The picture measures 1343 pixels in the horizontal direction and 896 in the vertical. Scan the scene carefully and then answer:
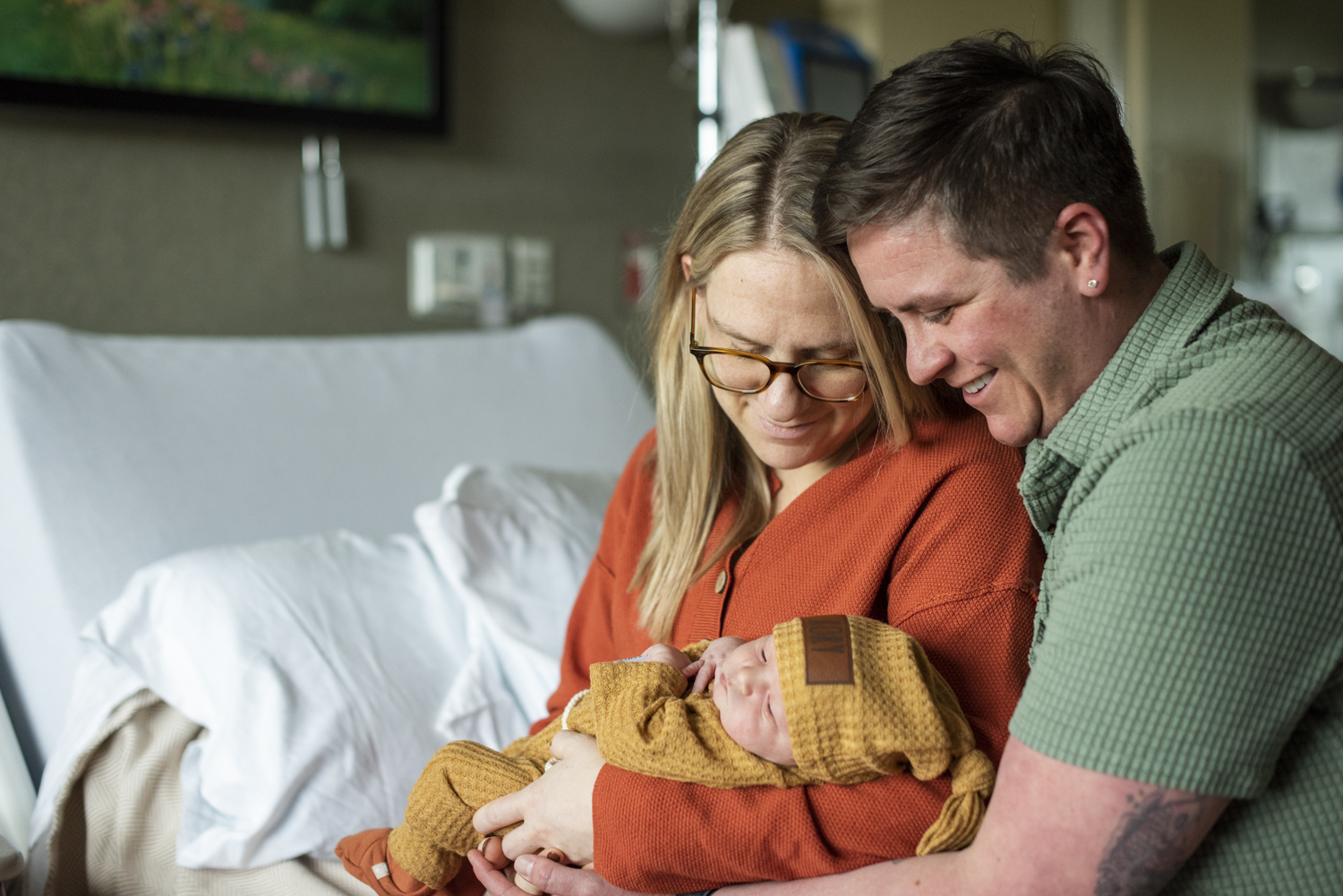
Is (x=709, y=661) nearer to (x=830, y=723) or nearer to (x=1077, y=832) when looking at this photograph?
(x=830, y=723)

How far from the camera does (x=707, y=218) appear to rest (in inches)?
51.3

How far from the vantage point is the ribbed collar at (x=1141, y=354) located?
95 cm

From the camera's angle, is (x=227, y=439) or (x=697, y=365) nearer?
(x=697, y=365)

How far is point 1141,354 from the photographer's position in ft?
3.15

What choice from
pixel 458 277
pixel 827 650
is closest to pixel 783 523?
pixel 827 650

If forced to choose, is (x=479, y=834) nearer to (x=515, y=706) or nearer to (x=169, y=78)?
(x=515, y=706)

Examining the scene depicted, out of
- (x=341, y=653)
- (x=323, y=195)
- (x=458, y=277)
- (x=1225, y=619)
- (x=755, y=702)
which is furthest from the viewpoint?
(x=458, y=277)

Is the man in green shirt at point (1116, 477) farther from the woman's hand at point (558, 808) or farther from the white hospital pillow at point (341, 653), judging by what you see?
the white hospital pillow at point (341, 653)

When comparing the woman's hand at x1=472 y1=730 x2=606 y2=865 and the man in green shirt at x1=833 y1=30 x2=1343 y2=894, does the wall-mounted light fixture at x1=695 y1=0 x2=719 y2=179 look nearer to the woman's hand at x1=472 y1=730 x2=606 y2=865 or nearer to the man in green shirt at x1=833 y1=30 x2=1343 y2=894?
the man in green shirt at x1=833 y1=30 x2=1343 y2=894

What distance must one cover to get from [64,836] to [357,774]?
37cm

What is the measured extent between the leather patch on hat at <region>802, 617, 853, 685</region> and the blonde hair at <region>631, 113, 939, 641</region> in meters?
0.29

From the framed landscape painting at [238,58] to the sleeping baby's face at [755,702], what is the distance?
5.12 feet

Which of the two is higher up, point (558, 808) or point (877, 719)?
point (877, 719)

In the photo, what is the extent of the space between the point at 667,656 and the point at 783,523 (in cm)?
21
